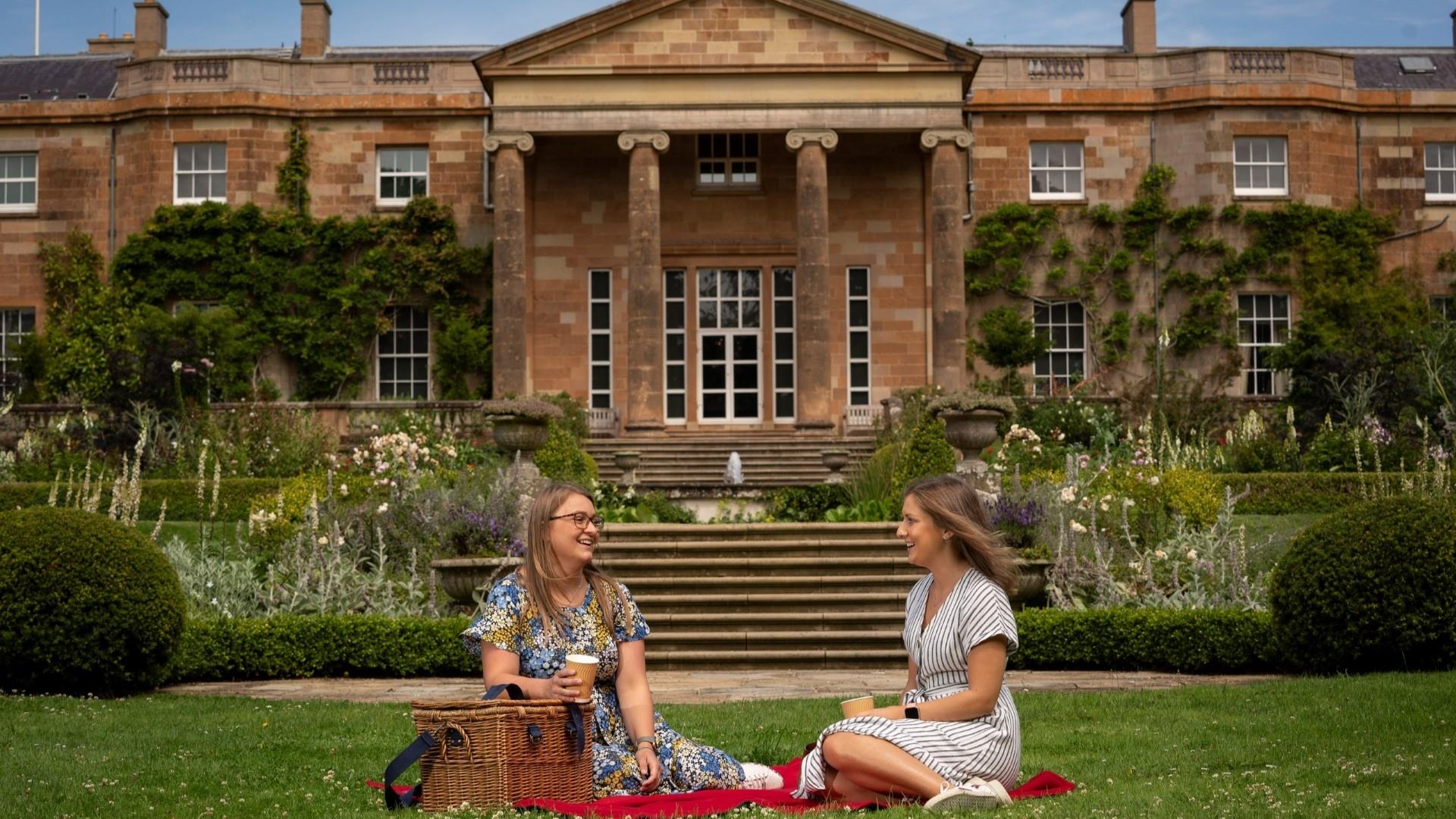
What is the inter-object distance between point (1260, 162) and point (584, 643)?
26.0m

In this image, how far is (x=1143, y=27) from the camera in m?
32.6

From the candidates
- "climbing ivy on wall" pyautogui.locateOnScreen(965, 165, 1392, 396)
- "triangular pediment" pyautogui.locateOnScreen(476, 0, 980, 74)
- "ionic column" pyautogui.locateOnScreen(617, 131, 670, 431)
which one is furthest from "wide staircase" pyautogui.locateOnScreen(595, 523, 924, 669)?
"climbing ivy on wall" pyautogui.locateOnScreen(965, 165, 1392, 396)

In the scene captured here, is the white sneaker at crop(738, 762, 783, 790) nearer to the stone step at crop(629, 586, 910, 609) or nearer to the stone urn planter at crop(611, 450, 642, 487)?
the stone step at crop(629, 586, 910, 609)

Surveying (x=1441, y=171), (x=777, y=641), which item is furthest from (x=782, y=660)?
(x=1441, y=171)

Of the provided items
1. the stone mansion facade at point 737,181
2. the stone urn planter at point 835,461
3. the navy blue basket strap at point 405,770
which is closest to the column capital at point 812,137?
the stone mansion facade at point 737,181

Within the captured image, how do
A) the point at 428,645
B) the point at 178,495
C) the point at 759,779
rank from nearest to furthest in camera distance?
the point at 759,779 < the point at 428,645 < the point at 178,495

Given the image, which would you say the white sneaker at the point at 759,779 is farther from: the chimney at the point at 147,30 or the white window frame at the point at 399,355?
the chimney at the point at 147,30

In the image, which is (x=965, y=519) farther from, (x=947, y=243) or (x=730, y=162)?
(x=730, y=162)

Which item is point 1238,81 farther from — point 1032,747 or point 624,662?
point 624,662

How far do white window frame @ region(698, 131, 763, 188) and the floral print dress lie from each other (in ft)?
75.7

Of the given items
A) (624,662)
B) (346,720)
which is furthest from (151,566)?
(624,662)

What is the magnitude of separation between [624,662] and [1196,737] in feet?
11.0

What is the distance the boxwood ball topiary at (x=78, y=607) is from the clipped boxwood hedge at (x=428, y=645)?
3.39 ft

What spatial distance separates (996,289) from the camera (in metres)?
29.7
